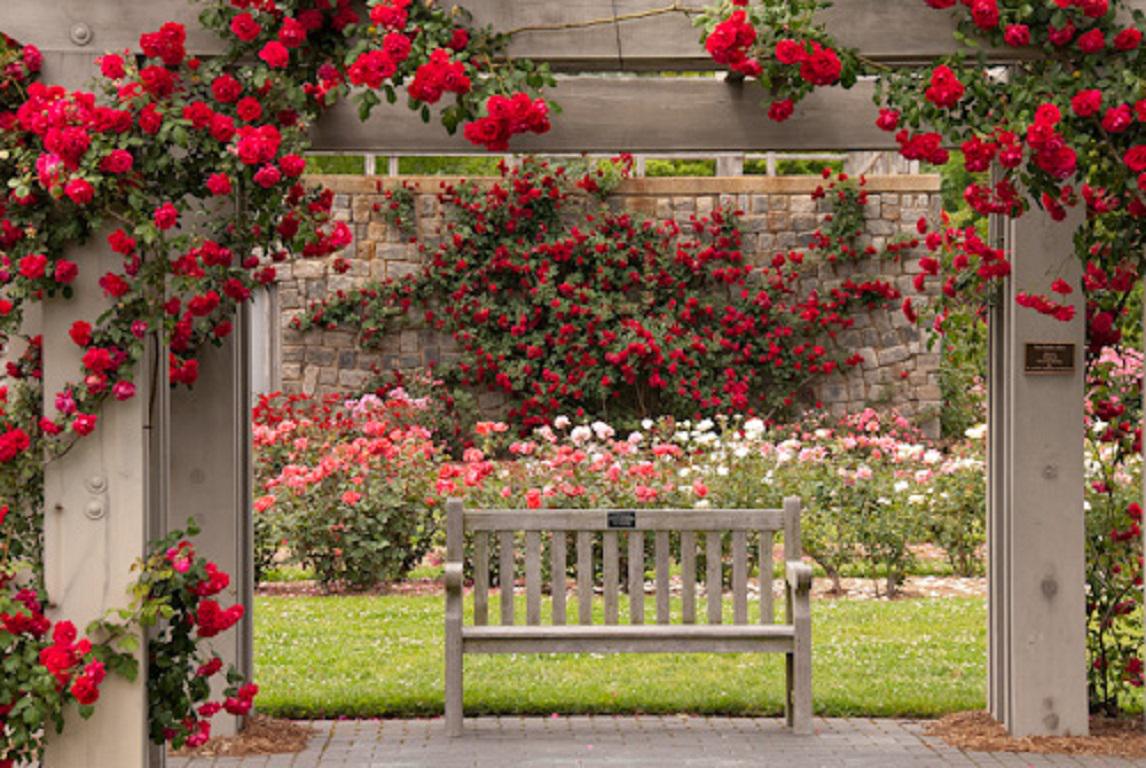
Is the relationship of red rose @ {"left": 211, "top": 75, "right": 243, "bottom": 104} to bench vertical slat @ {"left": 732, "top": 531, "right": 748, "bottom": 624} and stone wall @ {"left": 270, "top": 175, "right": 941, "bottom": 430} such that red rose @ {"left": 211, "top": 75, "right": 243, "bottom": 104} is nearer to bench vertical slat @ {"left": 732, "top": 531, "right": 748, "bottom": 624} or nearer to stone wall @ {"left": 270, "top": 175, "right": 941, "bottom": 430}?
bench vertical slat @ {"left": 732, "top": 531, "right": 748, "bottom": 624}

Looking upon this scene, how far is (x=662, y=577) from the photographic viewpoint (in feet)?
21.7

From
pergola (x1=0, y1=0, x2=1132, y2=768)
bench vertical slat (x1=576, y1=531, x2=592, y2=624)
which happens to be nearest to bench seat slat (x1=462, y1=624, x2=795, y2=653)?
bench vertical slat (x1=576, y1=531, x2=592, y2=624)

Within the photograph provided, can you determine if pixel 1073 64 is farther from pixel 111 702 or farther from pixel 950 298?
pixel 111 702

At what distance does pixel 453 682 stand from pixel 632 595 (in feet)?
2.73

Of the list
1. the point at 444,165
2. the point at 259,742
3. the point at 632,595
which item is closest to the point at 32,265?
the point at 259,742

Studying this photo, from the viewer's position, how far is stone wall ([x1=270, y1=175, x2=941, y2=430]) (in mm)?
14469

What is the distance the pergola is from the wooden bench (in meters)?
0.77

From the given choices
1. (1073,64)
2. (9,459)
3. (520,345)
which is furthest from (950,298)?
(520,345)

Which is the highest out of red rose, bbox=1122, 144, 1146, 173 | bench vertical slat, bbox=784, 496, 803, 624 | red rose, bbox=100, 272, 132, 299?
red rose, bbox=1122, 144, 1146, 173

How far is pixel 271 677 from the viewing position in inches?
285

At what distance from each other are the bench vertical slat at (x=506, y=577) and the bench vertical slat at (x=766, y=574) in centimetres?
100

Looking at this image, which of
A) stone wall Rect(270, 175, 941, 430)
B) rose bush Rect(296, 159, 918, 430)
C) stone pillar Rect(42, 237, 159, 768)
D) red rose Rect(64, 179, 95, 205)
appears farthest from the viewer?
stone wall Rect(270, 175, 941, 430)

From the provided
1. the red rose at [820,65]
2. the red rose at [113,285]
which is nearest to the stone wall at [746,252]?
the red rose at [820,65]

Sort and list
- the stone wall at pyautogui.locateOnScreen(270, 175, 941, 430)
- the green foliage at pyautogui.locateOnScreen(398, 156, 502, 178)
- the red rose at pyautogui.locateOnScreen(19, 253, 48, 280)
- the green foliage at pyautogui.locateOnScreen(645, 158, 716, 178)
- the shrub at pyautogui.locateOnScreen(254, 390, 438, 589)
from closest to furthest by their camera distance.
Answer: the red rose at pyautogui.locateOnScreen(19, 253, 48, 280), the shrub at pyautogui.locateOnScreen(254, 390, 438, 589), the stone wall at pyautogui.locateOnScreen(270, 175, 941, 430), the green foliage at pyautogui.locateOnScreen(398, 156, 502, 178), the green foliage at pyautogui.locateOnScreen(645, 158, 716, 178)
